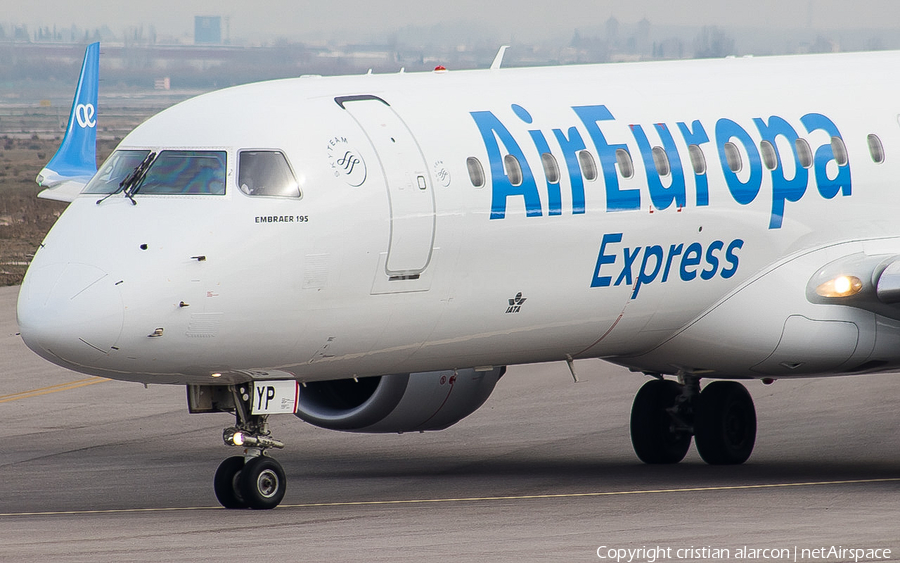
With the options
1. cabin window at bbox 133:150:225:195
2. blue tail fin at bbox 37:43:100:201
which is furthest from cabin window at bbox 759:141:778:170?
blue tail fin at bbox 37:43:100:201

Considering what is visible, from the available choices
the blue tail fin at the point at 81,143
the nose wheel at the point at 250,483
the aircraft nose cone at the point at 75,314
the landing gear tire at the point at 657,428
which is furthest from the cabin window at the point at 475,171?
the blue tail fin at the point at 81,143

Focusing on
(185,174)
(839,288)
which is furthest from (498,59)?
(185,174)

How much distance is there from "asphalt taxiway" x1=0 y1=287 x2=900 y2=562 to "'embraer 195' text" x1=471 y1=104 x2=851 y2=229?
122 inches

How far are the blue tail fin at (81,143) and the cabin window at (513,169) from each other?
1835 centimetres

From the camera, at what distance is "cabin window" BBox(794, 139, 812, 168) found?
1753cm

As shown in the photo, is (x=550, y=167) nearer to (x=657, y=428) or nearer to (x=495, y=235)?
(x=495, y=235)

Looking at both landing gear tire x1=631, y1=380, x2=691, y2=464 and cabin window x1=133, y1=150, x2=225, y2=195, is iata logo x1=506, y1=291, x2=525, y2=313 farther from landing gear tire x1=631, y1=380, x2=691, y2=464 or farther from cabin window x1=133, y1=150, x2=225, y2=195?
landing gear tire x1=631, y1=380, x2=691, y2=464

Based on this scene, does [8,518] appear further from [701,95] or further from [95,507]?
[701,95]

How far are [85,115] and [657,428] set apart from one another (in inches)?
823

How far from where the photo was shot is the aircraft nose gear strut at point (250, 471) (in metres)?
14.8

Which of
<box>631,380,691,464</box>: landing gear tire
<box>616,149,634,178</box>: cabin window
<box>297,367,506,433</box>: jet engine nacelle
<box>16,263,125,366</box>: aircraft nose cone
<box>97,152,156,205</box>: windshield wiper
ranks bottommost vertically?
<box>631,380,691,464</box>: landing gear tire

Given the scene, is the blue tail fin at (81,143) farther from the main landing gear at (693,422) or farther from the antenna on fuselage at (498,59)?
the main landing gear at (693,422)

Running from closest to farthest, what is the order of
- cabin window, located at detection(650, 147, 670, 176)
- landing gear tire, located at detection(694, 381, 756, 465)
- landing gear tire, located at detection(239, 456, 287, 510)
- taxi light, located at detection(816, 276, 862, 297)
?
1. landing gear tire, located at detection(239, 456, 287, 510)
2. cabin window, located at detection(650, 147, 670, 176)
3. taxi light, located at detection(816, 276, 862, 297)
4. landing gear tire, located at detection(694, 381, 756, 465)

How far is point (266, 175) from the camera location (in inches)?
563
